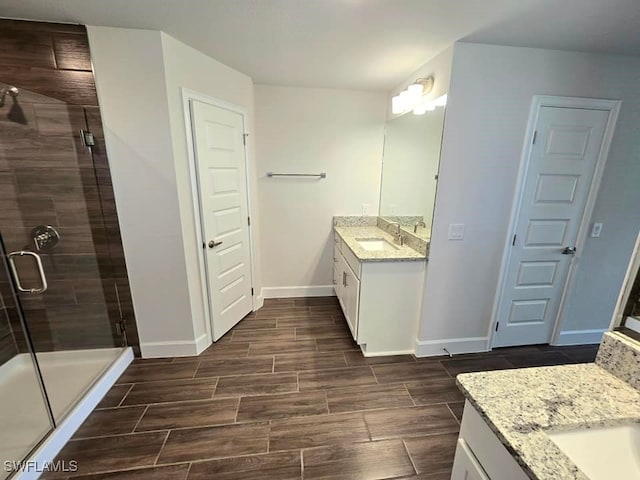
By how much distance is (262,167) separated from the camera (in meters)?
3.15

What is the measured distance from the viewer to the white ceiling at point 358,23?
1.47 metres

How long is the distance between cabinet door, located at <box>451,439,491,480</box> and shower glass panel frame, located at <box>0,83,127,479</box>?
2200mm

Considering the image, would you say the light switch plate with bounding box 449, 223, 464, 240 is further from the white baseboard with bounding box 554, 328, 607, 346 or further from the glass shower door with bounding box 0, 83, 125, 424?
the glass shower door with bounding box 0, 83, 125, 424

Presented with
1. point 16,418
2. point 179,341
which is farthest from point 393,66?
point 16,418

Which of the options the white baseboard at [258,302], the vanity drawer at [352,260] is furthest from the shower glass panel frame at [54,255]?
the vanity drawer at [352,260]

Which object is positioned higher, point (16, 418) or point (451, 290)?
point (451, 290)

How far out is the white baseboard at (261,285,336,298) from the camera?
3.54 metres

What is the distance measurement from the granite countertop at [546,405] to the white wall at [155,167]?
7.03 ft

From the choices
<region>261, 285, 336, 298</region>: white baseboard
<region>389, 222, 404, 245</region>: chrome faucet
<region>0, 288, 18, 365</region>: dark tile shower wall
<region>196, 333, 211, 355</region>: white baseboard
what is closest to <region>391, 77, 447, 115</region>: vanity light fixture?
<region>389, 222, 404, 245</region>: chrome faucet

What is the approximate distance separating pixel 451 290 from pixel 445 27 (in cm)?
190

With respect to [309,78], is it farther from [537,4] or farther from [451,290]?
[451,290]

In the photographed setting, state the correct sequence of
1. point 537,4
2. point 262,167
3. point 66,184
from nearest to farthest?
point 537,4, point 66,184, point 262,167

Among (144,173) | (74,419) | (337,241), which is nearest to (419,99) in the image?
(337,241)

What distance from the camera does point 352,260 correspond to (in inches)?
99.5
